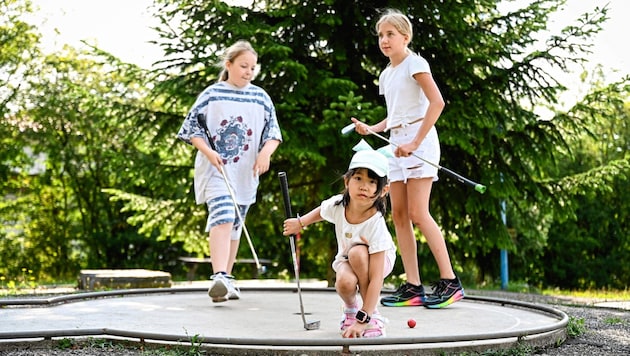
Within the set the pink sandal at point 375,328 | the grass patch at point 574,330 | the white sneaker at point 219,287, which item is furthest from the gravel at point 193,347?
the white sneaker at point 219,287

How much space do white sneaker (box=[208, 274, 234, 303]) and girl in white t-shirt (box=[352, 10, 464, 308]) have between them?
1.00 meters

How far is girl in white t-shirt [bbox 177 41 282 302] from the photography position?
16.8 ft

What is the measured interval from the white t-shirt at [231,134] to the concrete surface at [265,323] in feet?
2.57

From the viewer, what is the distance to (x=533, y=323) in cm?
434

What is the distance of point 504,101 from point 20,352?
20.9 feet

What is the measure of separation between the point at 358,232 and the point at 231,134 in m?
1.90

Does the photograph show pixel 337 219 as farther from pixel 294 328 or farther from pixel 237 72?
pixel 237 72

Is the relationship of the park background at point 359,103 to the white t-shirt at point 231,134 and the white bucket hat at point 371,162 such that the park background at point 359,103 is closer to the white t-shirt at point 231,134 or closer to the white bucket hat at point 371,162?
the white t-shirt at point 231,134

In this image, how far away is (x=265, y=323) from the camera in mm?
4070

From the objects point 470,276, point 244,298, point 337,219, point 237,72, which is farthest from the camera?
point 470,276

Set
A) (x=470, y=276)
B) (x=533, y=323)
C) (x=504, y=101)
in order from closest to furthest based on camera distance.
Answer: (x=533, y=323) < (x=504, y=101) < (x=470, y=276)

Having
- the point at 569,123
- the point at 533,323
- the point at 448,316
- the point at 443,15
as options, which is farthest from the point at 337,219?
the point at 569,123

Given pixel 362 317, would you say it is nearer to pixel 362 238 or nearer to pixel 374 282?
pixel 374 282

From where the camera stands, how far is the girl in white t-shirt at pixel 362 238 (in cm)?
352
